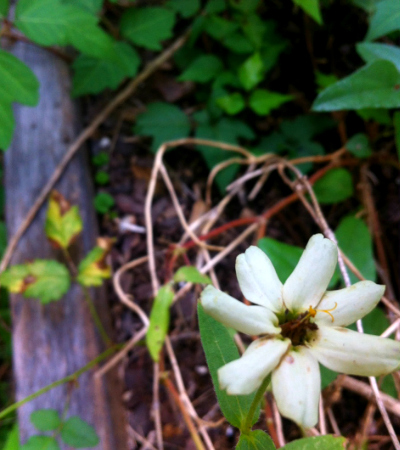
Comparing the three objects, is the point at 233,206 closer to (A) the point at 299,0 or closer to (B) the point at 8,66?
(A) the point at 299,0

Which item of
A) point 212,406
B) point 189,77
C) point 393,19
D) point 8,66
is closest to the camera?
point 393,19

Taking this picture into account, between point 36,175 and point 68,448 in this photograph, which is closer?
point 68,448

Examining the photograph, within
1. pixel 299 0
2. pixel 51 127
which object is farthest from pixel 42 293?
pixel 299 0

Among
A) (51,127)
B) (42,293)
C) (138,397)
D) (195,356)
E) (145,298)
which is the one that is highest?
(51,127)

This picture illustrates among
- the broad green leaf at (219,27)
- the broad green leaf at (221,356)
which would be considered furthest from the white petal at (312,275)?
the broad green leaf at (219,27)

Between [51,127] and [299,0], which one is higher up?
[299,0]

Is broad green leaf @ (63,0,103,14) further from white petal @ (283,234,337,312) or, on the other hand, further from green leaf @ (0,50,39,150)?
white petal @ (283,234,337,312)

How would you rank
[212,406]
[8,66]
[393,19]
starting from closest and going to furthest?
[393,19] < [8,66] < [212,406]
